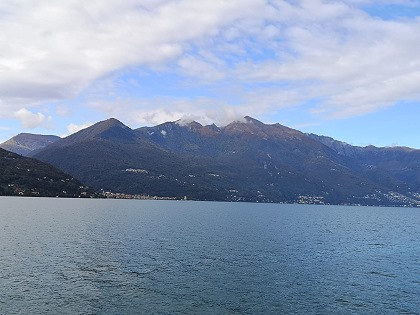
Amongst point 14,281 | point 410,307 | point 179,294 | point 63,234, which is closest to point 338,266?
point 410,307

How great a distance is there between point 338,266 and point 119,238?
7072 centimetres

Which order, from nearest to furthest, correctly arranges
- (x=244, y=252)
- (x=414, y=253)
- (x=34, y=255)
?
(x=34, y=255), (x=244, y=252), (x=414, y=253)

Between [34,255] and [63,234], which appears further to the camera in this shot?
[63,234]

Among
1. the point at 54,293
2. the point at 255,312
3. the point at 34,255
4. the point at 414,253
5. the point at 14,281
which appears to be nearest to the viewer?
the point at 255,312

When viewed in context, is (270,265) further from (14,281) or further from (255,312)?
(14,281)

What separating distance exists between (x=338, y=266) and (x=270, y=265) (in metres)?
19.1

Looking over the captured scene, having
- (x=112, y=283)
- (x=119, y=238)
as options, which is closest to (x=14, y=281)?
(x=112, y=283)

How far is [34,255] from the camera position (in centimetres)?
9338

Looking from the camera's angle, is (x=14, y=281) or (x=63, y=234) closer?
(x=14, y=281)

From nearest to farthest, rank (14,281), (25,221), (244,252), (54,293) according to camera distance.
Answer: (54,293) → (14,281) → (244,252) → (25,221)

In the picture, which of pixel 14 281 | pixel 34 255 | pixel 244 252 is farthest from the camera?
pixel 244 252

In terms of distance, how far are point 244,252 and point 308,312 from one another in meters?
51.0

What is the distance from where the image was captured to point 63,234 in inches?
5246

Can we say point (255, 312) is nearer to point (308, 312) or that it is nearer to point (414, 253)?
point (308, 312)
